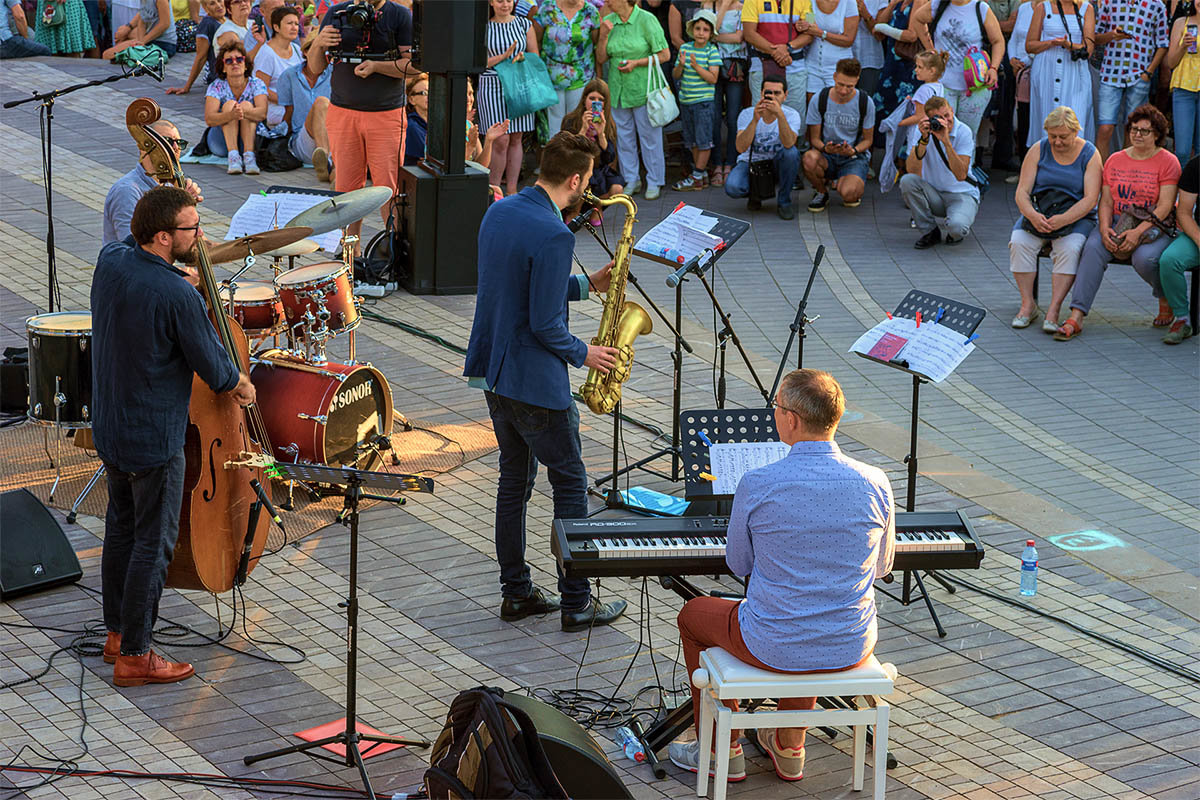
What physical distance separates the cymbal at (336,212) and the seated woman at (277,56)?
22.5 feet

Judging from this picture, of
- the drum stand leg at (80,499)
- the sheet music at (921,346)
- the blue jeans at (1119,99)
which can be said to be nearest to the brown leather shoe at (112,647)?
the drum stand leg at (80,499)

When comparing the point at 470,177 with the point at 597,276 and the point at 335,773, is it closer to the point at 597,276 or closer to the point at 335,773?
the point at 597,276

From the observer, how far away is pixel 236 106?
14164 millimetres

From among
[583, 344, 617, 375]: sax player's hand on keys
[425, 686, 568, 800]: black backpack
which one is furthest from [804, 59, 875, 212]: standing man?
[425, 686, 568, 800]: black backpack

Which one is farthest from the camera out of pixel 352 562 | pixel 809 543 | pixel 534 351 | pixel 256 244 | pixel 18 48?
pixel 18 48

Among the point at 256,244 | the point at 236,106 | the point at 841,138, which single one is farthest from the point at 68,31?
the point at 256,244

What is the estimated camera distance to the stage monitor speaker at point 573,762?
15.4 ft

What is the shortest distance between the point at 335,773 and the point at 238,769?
13.9 inches

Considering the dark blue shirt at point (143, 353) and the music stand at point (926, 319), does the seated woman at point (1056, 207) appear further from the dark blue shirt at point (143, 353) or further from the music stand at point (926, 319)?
the dark blue shirt at point (143, 353)

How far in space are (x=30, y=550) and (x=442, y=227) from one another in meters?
5.01

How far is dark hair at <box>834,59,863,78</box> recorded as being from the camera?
13.2 m

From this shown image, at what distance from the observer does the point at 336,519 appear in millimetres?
7859

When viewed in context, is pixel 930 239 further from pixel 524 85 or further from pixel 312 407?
pixel 312 407

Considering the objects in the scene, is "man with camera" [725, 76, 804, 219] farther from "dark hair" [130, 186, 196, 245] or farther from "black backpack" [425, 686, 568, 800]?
"black backpack" [425, 686, 568, 800]
